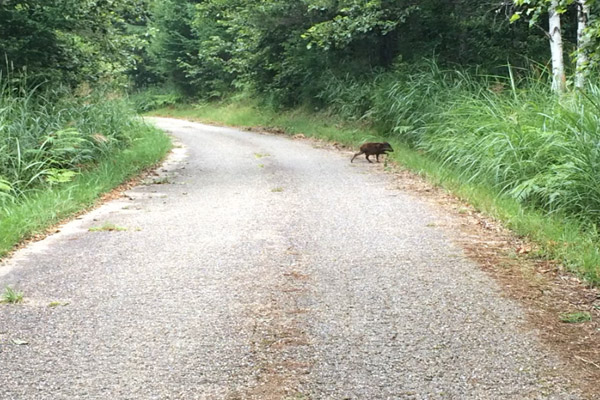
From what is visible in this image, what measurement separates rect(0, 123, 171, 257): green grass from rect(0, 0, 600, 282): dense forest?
0.30 m

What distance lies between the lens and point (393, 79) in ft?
51.9

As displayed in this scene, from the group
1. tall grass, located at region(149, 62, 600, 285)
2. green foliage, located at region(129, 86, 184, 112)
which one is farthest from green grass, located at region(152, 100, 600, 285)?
green foliage, located at region(129, 86, 184, 112)

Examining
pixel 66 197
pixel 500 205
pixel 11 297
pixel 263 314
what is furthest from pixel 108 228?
pixel 500 205

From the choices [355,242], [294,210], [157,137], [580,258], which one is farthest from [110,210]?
[157,137]

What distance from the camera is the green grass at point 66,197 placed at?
20.0ft

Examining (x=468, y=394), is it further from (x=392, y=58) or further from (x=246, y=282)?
(x=392, y=58)

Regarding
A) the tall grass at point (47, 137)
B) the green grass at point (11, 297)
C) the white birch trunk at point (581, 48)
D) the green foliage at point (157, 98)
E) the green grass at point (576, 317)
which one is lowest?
the green foliage at point (157, 98)

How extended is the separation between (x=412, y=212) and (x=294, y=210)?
57.5 inches

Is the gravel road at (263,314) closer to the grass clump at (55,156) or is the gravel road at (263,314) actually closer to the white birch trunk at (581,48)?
the grass clump at (55,156)

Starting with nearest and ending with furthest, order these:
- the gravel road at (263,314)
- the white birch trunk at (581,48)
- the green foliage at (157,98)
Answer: the gravel road at (263,314)
the white birch trunk at (581,48)
the green foliage at (157,98)

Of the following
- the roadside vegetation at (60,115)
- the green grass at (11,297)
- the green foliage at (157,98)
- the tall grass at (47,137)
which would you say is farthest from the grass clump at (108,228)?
the green foliage at (157,98)

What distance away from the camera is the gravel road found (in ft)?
10.1

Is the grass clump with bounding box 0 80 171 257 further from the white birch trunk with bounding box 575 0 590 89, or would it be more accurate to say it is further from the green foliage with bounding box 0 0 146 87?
the white birch trunk with bounding box 575 0 590 89

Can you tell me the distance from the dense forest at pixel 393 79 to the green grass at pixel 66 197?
0.30 metres
